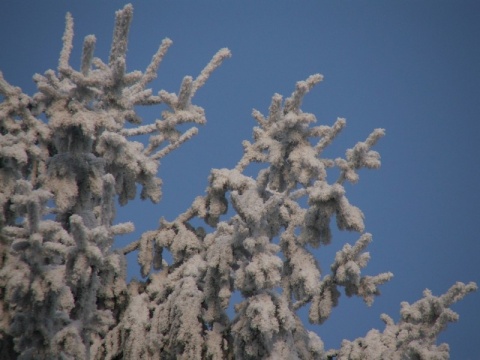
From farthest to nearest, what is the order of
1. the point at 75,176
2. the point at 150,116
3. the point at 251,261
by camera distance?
the point at 150,116 < the point at 75,176 < the point at 251,261

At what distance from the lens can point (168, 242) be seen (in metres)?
6.75

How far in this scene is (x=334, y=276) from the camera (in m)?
5.62

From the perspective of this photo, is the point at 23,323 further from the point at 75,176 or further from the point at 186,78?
the point at 186,78

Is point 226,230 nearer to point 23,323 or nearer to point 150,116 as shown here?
point 23,323

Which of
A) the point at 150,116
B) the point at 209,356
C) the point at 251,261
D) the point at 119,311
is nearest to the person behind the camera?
the point at 251,261

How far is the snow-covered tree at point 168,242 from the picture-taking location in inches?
188

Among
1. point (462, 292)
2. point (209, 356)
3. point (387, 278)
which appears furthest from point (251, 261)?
point (462, 292)

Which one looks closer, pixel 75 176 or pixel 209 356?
pixel 209 356

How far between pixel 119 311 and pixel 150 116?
188230 millimetres

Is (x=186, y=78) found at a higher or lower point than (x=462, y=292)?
higher

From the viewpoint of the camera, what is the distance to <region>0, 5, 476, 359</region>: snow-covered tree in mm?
4766

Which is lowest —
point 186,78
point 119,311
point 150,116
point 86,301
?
point 86,301

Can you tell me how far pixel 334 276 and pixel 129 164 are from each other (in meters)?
2.38

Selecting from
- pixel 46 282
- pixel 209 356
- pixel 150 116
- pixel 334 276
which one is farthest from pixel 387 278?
pixel 150 116
